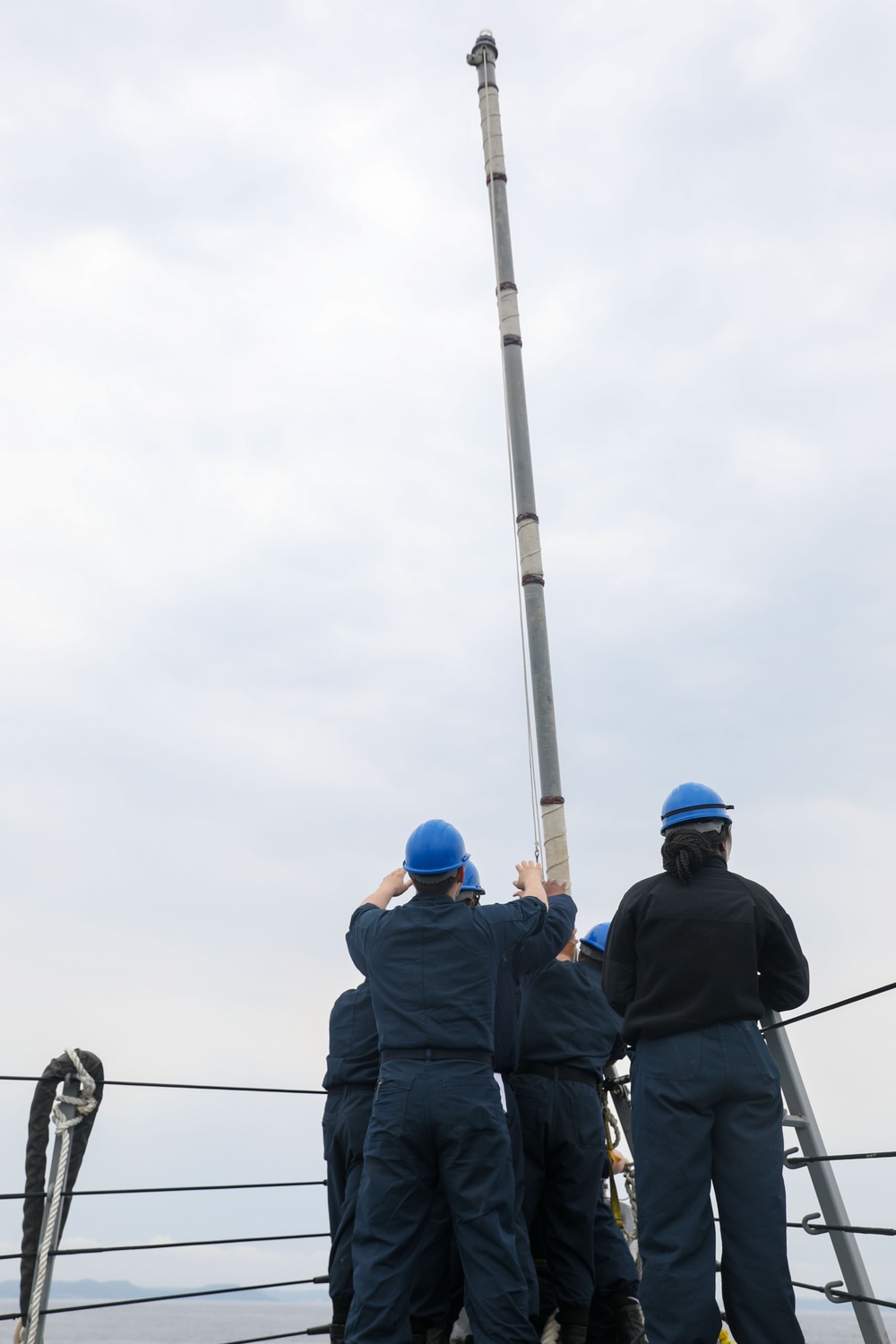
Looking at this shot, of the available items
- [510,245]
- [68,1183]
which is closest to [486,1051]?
[68,1183]

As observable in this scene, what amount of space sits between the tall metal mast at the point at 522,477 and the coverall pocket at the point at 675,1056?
3.86m

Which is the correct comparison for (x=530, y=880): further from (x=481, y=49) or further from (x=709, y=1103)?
(x=481, y=49)

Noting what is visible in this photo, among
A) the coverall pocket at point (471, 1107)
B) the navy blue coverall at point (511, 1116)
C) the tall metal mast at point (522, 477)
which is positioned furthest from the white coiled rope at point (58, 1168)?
the tall metal mast at point (522, 477)

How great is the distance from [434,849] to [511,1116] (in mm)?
1252

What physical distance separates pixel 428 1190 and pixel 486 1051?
0.54 metres

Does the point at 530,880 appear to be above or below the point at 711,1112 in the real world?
above

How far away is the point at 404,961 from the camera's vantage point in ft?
15.8

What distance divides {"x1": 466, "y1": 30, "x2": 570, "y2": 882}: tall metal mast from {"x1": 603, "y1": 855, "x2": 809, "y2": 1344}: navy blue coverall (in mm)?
3806

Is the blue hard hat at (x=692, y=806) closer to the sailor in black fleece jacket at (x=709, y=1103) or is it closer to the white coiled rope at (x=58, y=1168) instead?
the sailor in black fleece jacket at (x=709, y=1103)

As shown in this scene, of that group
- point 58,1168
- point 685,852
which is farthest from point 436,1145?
point 58,1168

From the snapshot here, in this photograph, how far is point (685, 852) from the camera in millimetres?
4648

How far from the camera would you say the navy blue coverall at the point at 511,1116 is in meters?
4.98

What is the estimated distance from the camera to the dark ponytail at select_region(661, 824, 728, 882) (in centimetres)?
464

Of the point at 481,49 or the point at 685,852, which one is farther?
→ the point at 481,49
